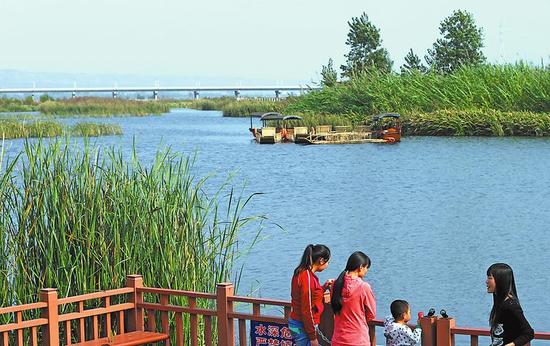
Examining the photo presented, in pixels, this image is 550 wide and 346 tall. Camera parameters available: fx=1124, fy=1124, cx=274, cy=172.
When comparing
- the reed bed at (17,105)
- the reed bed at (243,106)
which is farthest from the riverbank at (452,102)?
the reed bed at (17,105)

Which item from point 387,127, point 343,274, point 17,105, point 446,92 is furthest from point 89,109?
point 343,274

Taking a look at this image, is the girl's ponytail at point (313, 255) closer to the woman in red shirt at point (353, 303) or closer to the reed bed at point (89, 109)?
the woman in red shirt at point (353, 303)

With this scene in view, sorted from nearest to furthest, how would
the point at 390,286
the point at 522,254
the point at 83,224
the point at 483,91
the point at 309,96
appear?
the point at 83,224
the point at 390,286
the point at 522,254
the point at 483,91
the point at 309,96

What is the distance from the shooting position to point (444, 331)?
7.16m

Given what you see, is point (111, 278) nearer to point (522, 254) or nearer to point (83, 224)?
point (83, 224)

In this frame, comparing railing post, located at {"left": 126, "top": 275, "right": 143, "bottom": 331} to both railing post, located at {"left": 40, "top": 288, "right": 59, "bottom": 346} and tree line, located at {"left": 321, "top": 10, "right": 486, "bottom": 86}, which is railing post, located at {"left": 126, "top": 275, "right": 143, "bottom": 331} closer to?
railing post, located at {"left": 40, "top": 288, "right": 59, "bottom": 346}

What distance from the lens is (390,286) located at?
59.2 feet

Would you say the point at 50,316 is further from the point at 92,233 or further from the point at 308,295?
the point at 308,295

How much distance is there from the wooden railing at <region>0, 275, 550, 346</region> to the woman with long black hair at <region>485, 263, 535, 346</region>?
1.14 m

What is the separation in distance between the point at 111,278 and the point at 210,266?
1096 millimetres

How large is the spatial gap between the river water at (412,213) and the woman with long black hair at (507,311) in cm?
634

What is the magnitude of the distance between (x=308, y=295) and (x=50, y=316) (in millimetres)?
2251

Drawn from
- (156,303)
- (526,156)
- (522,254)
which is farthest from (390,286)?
(526,156)

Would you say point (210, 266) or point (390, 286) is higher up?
point (210, 266)
